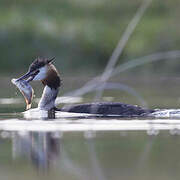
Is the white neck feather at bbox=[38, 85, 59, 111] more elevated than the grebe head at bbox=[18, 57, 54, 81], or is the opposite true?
the grebe head at bbox=[18, 57, 54, 81]

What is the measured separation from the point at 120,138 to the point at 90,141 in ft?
1.31

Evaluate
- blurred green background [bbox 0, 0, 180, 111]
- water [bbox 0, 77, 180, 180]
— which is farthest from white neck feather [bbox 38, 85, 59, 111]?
blurred green background [bbox 0, 0, 180, 111]

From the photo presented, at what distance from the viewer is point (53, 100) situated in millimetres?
15266

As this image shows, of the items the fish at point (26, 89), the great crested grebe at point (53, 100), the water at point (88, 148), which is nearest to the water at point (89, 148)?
the water at point (88, 148)

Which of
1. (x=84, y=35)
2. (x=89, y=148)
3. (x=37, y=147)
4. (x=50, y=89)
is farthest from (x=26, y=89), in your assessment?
(x=84, y=35)

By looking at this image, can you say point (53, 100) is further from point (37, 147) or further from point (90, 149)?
point (90, 149)

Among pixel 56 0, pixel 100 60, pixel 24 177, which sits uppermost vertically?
pixel 56 0

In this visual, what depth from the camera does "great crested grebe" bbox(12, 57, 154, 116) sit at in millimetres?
14638

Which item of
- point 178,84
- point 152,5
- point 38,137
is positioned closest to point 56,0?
point 152,5

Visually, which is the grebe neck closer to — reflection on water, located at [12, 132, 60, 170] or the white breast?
the white breast

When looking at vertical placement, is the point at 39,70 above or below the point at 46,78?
above

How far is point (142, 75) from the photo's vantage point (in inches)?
1140

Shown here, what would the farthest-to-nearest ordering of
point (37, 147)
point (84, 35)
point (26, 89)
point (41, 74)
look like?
point (84, 35), point (41, 74), point (26, 89), point (37, 147)

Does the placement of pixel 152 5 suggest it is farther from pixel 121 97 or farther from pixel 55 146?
pixel 55 146
